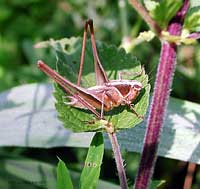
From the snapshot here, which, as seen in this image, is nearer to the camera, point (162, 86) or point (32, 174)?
point (162, 86)

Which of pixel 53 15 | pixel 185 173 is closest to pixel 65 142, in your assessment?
pixel 185 173

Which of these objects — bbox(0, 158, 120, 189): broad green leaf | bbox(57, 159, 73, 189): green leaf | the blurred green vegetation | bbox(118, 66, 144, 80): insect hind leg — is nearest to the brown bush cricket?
bbox(118, 66, 144, 80): insect hind leg

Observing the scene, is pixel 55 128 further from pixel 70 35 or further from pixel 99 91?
pixel 70 35

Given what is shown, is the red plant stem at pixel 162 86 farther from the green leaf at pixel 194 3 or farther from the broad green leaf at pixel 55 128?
the broad green leaf at pixel 55 128

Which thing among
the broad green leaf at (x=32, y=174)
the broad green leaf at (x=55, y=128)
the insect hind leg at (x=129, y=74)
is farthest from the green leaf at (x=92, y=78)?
the broad green leaf at (x=32, y=174)

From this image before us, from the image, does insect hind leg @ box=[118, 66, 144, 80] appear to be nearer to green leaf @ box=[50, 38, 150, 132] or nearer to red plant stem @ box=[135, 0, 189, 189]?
green leaf @ box=[50, 38, 150, 132]

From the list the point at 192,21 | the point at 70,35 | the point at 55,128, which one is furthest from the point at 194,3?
the point at 70,35

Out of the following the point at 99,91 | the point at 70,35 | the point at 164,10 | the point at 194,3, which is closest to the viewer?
the point at 164,10
